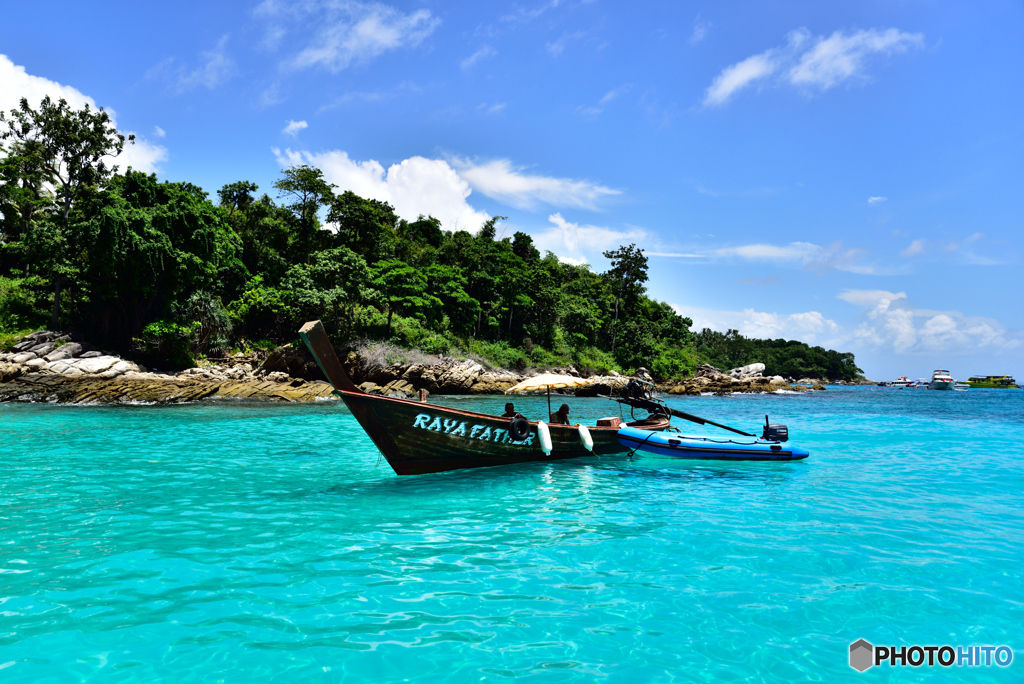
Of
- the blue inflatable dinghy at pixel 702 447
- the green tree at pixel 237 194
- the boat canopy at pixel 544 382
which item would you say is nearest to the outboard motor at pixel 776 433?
the blue inflatable dinghy at pixel 702 447

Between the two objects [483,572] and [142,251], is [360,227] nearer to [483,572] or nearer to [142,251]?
[142,251]

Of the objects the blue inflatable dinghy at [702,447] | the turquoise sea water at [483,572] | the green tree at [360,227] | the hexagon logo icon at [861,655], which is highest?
the green tree at [360,227]

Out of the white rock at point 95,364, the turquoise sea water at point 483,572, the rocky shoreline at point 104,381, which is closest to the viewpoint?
the turquoise sea water at point 483,572

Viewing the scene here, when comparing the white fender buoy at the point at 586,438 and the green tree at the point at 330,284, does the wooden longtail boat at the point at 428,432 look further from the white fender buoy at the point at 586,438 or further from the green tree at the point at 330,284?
the green tree at the point at 330,284

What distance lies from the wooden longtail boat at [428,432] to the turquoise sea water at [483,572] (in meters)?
0.49

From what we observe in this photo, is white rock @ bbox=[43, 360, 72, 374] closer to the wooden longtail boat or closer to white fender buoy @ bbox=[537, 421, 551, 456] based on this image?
the wooden longtail boat

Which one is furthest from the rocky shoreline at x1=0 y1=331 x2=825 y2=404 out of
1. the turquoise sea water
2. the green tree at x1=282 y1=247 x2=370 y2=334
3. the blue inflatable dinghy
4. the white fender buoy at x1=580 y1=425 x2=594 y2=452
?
the turquoise sea water

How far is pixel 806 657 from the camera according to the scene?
15.2 ft

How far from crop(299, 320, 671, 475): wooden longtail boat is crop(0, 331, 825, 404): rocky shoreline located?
4.35 m

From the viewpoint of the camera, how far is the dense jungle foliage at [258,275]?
30672 millimetres

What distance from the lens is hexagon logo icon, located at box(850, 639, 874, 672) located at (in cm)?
463

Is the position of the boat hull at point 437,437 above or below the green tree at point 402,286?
below

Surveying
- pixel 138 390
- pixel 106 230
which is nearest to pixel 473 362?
pixel 138 390

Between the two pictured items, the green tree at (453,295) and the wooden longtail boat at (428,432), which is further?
the green tree at (453,295)
